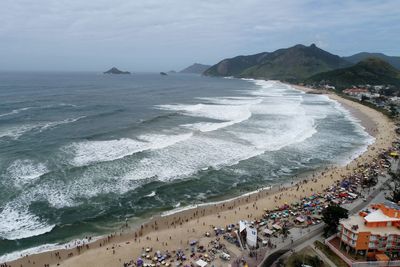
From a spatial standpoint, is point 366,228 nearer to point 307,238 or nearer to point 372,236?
point 372,236

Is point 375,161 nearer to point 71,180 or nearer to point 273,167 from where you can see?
point 273,167

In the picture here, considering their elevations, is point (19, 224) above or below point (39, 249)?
above

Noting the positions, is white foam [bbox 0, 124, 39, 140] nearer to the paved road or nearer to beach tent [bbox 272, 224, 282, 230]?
beach tent [bbox 272, 224, 282, 230]

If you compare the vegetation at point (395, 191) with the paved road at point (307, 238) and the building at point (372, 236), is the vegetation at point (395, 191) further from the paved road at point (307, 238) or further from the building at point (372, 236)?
the building at point (372, 236)

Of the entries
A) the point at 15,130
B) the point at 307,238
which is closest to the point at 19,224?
the point at 307,238

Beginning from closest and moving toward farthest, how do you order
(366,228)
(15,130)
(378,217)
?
(366,228), (378,217), (15,130)

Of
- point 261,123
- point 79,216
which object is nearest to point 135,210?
point 79,216

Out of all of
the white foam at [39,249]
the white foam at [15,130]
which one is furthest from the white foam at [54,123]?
the white foam at [39,249]
